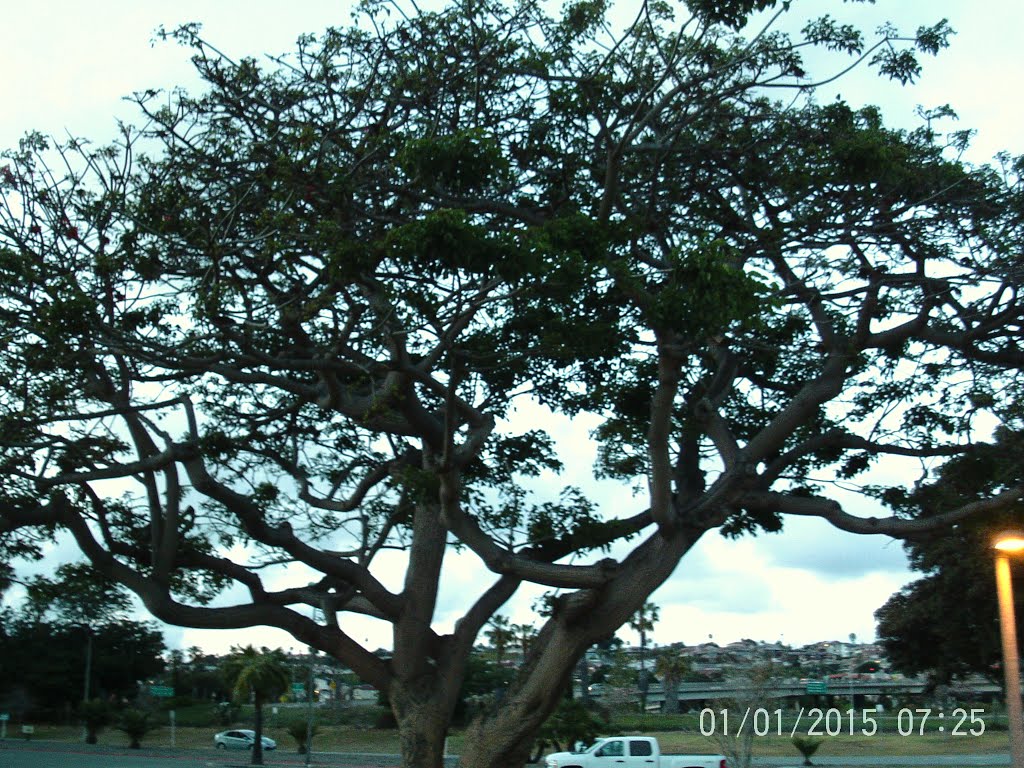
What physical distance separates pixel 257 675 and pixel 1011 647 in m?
35.3

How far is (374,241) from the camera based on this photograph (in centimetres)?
1201

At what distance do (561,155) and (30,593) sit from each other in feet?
32.0

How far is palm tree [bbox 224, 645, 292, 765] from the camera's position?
1658 inches

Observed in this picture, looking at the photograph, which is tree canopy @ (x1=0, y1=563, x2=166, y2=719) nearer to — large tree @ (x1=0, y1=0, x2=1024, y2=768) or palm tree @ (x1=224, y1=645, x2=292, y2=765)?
palm tree @ (x1=224, y1=645, x2=292, y2=765)

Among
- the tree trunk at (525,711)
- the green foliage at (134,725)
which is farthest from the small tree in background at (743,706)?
the green foliage at (134,725)

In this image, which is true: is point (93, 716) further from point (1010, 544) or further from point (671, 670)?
point (1010, 544)

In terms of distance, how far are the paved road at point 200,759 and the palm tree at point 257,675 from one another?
234 centimetres

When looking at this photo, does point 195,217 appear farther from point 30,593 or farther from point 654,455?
point 30,593

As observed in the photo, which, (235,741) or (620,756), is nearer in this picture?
(620,756)

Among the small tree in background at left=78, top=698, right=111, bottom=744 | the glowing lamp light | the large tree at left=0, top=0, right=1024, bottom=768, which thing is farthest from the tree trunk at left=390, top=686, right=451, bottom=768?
the small tree in background at left=78, top=698, right=111, bottom=744

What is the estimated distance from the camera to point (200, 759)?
1699 inches

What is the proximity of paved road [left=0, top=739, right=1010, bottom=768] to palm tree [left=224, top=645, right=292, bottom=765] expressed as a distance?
7.69 feet

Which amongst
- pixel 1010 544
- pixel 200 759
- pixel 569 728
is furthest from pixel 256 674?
pixel 1010 544

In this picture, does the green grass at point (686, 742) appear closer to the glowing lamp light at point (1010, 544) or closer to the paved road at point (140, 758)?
the paved road at point (140, 758)
